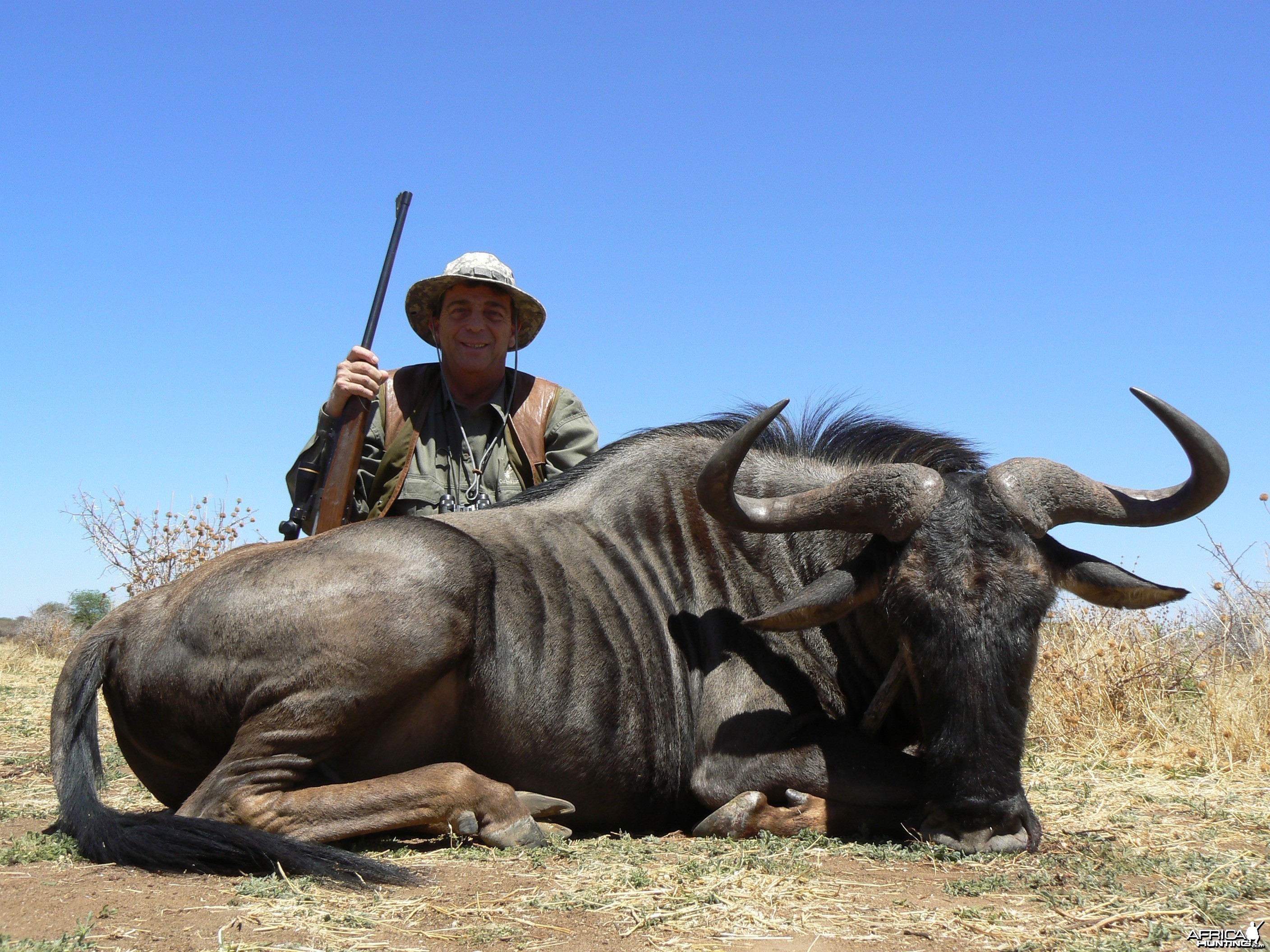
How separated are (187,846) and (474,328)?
12.9 feet

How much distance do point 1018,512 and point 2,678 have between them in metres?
11.0

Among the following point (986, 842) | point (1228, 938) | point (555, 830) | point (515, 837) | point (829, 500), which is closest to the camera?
point (1228, 938)

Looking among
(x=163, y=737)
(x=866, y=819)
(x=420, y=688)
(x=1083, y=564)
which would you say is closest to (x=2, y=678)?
(x=163, y=737)

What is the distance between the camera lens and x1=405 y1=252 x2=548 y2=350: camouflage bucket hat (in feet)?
21.6

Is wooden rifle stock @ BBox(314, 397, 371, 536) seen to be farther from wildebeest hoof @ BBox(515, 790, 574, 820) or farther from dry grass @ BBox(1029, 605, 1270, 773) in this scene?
dry grass @ BBox(1029, 605, 1270, 773)

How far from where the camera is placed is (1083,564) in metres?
4.08

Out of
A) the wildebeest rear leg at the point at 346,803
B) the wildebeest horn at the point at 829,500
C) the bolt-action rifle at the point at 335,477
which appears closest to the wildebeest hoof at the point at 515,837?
the wildebeest rear leg at the point at 346,803

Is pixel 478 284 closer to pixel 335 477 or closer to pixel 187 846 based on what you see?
pixel 335 477

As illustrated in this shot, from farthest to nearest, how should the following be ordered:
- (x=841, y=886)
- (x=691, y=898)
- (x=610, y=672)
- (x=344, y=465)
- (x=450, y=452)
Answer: (x=450, y=452), (x=344, y=465), (x=610, y=672), (x=841, y=886), (x=691, y=898)

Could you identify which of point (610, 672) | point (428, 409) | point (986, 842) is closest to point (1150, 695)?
point (986, 842)

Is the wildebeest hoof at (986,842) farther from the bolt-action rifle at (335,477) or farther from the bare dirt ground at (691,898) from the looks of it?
the bolt-action rifle at (335,477)

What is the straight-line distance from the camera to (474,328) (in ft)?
21.7

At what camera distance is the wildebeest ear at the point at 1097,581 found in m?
4.05

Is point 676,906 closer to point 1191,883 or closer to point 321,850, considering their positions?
point 321,850
